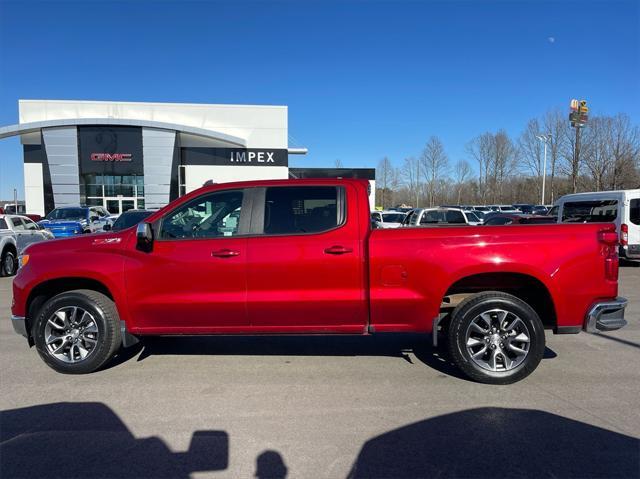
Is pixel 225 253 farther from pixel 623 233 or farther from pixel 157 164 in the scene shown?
pixel 157 164

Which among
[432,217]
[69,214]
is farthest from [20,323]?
[69,214]

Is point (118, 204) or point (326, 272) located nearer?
point (326, 272)

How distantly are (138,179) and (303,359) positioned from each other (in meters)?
33.3

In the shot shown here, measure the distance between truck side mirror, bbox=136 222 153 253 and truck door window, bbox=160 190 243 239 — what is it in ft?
0.48

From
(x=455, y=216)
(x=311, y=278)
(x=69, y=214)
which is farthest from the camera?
(x=69, y=214)

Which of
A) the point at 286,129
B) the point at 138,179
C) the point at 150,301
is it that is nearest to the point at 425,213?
the point at 150,301

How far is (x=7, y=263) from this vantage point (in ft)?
39.9

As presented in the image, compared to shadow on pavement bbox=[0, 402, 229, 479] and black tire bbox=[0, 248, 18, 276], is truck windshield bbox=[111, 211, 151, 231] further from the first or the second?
shadow on pavement bbox=[0, 402, 229, 479]

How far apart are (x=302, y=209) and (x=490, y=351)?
7.58ft

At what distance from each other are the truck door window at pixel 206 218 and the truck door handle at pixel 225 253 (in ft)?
0.63

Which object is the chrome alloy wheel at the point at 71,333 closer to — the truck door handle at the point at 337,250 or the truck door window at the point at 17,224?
the truck door handle at the point at 337,250

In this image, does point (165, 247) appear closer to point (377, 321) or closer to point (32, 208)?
point (377, 321)

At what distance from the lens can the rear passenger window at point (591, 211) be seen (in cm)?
1284

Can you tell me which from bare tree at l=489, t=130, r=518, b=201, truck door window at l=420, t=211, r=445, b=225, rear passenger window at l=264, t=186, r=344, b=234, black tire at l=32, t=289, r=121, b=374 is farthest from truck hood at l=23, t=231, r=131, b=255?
bare tree at l=489, t=130, r=518, b=201
